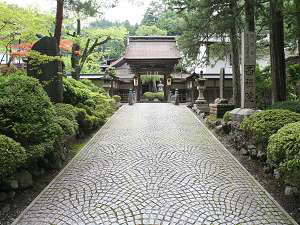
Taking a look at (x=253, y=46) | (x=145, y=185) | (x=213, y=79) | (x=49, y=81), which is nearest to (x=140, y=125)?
(x=49, y=81)

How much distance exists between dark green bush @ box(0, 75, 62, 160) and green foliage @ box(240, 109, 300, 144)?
14.3ft

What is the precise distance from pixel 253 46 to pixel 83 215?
8.21 meters

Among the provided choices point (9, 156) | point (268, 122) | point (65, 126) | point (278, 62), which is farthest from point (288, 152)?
point (278, 62)

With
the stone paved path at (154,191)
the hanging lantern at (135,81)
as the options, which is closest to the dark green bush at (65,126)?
the stone paved path at (154,191)

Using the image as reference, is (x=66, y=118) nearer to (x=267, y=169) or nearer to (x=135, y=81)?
(x=267, y=169)

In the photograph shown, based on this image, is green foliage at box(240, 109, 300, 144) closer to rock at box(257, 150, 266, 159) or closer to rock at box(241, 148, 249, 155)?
rock at box(257, 150, 266, 159)

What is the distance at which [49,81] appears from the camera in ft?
31.6

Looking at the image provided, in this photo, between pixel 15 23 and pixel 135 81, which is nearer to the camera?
pixel 15 23

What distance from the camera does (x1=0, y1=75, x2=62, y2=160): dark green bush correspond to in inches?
211

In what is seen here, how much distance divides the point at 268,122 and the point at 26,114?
505 centimetres

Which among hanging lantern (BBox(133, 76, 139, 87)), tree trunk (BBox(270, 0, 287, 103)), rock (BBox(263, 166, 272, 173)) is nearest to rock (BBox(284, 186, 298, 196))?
rock (BBox(263, 166, 272, 173))

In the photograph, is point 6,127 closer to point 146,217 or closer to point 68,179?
point 68,179

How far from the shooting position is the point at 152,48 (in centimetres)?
3192

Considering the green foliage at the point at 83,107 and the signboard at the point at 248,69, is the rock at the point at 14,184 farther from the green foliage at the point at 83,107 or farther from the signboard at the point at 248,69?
the signboard at the point at 248,69
